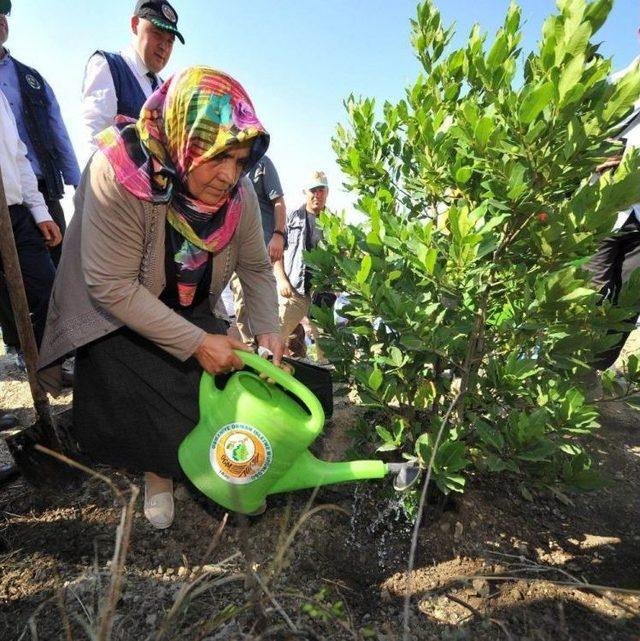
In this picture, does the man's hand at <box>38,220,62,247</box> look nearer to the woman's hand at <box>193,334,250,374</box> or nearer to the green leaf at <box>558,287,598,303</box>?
the woman's hand at <box>193,334,250,374</box>

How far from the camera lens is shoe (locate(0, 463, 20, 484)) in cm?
215

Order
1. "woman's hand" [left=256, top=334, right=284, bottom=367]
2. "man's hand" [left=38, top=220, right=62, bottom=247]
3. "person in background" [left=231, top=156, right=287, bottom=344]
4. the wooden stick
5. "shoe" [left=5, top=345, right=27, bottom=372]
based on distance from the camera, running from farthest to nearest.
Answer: "person in background" [left=231, top=156, right=287, bottom=344], "shoe" [left=5, top=345, right=27, bottom=372], "man's hand" [left=38, top=220, right=62, bottom=247], "woman's hand" [left=256, top=334, right=284, bottom=367], the wooden stick

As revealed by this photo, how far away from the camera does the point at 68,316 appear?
5.75ft

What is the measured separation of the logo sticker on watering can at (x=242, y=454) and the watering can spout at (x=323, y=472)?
0.13m

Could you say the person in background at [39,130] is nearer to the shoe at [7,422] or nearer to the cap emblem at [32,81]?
the cap emblem at [32,81]

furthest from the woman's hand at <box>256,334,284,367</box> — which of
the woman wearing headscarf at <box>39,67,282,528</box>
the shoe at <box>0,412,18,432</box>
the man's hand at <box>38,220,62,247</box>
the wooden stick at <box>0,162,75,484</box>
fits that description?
the shoe at <box>0,412,18,432</box>

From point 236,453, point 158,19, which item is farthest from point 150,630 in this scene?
point 158,19

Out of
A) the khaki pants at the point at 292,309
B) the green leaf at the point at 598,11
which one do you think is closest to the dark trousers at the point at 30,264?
the khaki pants at the point at 292,309

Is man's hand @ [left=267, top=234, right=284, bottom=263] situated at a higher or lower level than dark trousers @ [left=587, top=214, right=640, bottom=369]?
lower

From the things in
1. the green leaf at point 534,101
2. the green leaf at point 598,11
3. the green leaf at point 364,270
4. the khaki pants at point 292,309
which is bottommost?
the khaki pants at point 292,309

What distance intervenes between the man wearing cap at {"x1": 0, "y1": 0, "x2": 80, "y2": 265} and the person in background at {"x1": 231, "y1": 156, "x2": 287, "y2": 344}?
1.40m

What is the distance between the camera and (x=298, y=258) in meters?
4.23

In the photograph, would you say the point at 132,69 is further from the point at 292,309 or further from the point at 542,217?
the point at 542,217

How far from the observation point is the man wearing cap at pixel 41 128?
9.09 feet
